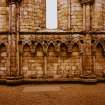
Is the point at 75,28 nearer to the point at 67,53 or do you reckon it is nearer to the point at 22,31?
the point at 67,53

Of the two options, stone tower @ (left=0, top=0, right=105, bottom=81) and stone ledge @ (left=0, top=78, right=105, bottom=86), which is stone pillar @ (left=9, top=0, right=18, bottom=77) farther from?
stone ledge @ (left=0, top=78, right=105, bottom=86)

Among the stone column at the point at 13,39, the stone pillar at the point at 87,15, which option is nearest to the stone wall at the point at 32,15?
the stone column at the point at 13,39

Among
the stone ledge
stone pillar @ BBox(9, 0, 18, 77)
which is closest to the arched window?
stone pillar @ BBox(9, 0, 18, 77)

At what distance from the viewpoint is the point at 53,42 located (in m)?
7.85

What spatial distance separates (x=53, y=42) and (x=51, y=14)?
126 centimetres

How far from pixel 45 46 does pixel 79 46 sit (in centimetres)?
140

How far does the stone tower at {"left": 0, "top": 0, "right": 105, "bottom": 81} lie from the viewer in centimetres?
771

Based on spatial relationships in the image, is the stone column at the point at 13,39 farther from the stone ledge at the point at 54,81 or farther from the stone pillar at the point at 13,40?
the stone ledge at the point at 54,81

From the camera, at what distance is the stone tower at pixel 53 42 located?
7706 mm

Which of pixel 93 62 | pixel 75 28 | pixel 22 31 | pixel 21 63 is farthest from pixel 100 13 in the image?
pixel 21 63

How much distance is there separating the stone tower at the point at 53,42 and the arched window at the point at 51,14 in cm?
26

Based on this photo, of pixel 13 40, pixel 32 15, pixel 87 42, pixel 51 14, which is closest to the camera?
pixel 13 40

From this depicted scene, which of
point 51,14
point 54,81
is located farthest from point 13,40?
point 54,81

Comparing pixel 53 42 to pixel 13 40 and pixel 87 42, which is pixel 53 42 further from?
pixel 13 40
